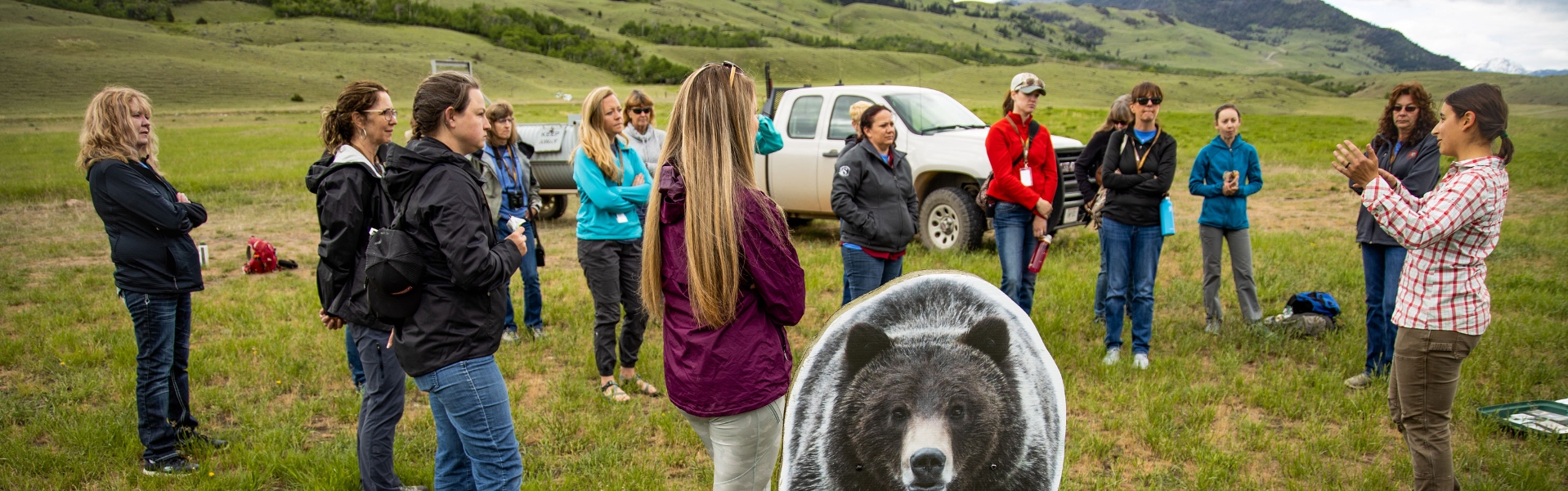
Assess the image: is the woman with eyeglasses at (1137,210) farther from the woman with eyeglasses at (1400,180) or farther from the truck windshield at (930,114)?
the truck windshield at (930,114)

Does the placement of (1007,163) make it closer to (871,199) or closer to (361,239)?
(871,199)

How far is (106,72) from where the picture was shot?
26.0 meters

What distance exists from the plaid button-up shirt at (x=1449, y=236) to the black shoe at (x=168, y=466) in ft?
17.1

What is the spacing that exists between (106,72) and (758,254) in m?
33.4

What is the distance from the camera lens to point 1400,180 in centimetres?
445

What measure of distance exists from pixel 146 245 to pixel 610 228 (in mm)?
2141

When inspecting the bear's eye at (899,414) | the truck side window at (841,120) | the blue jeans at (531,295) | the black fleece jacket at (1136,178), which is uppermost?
the truck side window at (841,120)

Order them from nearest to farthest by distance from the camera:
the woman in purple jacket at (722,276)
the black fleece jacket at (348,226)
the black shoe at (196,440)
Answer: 1. the woman in purple jacket at (722,276)
2. the black fleece jacket at (348,226)
3. the black shoe at (196,440)

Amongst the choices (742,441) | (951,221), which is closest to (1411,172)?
(742,441)

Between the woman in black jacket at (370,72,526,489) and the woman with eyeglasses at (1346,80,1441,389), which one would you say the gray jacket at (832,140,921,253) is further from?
the woman with eyeglasses at (1346,80,1441,389)

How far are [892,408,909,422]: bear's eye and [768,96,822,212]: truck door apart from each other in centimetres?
728

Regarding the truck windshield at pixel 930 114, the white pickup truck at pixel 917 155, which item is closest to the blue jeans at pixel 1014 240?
the white pickup truck at pixel 917 155

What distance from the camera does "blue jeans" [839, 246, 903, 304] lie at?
4648mm

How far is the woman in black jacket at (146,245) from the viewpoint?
11.2ft
